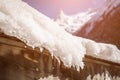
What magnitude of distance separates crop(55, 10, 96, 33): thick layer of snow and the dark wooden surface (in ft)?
4.88

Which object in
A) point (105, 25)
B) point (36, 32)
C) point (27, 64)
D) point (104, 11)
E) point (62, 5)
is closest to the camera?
point (36, 32)

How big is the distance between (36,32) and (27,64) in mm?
481

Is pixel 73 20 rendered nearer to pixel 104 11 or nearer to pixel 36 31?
pixel 104 11

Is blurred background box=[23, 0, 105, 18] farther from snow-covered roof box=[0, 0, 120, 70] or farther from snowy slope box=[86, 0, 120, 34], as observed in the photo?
snow-covered roof box=[0, 0, 120, 70]

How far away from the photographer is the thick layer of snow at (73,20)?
4.54m

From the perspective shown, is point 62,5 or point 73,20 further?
point 73,20

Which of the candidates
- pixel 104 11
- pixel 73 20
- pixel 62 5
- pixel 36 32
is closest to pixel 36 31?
pixel 36 32

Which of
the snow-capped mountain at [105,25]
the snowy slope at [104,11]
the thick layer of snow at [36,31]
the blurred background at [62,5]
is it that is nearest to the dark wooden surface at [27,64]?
the thick layer of snow at [36,31]

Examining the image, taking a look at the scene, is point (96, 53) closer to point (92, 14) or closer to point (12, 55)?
point (12, 55)

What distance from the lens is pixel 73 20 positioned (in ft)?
16.3

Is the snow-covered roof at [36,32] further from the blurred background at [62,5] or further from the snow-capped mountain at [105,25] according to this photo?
the snow-capped mountain at [105,25]

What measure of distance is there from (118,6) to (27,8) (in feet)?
12.2

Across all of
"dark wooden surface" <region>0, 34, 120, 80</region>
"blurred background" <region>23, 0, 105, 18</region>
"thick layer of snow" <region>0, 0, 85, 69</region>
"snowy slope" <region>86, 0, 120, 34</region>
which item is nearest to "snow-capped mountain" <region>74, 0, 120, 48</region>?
"snowy slope" <region>86, 0, 120, 34</region>

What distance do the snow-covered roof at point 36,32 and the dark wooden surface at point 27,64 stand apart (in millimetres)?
206
